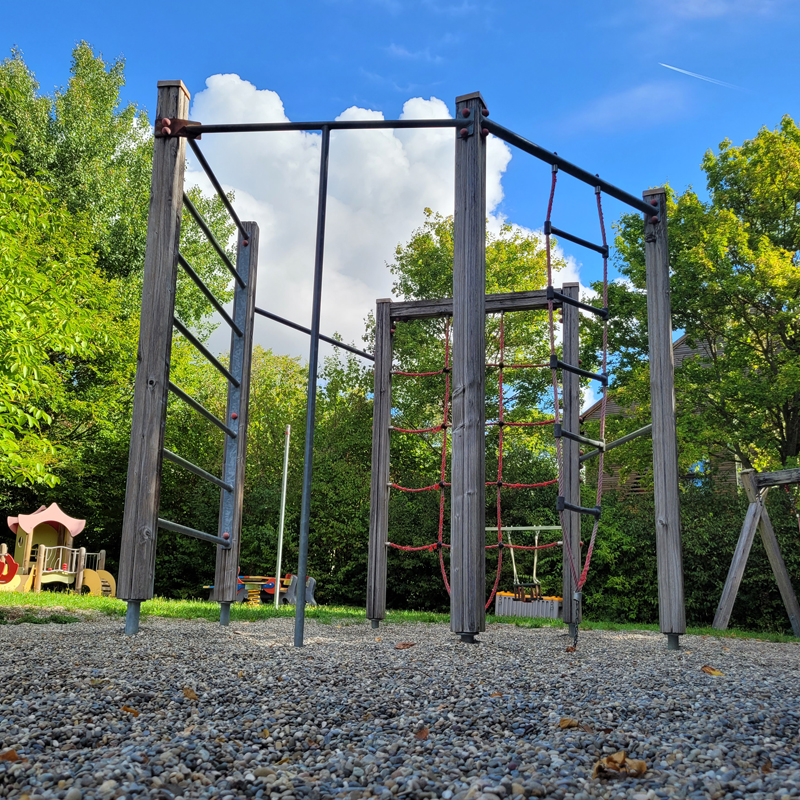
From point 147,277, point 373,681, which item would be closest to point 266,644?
point 373,681

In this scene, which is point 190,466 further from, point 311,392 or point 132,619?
point 311,392

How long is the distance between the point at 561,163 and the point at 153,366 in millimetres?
2667

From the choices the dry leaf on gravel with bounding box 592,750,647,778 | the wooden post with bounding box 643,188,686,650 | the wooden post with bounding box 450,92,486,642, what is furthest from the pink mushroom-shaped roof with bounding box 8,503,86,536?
the dry leaf on gravel with bounding box 592,750,647,778

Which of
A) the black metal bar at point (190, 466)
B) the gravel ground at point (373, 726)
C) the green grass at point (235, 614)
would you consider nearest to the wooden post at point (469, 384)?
the gravel ground at point (373, 726)

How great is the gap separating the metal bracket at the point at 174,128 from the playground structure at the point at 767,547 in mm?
6560

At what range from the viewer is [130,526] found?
3.71 meters

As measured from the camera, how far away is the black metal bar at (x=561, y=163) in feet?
14.0

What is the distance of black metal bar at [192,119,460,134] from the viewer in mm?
4074

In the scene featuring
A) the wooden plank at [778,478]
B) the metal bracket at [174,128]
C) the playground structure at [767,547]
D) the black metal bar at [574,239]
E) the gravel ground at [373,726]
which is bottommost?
the gravel ground at [373,726]

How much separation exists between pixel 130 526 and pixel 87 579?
963 centimetres

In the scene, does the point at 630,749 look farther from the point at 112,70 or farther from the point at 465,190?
the point at 112,70

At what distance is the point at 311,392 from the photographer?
3.63 metres

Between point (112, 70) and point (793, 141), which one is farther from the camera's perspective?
point (112, 70)

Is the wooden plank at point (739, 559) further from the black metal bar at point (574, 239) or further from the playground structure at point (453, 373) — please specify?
the black metal bar at point (574, 239)
